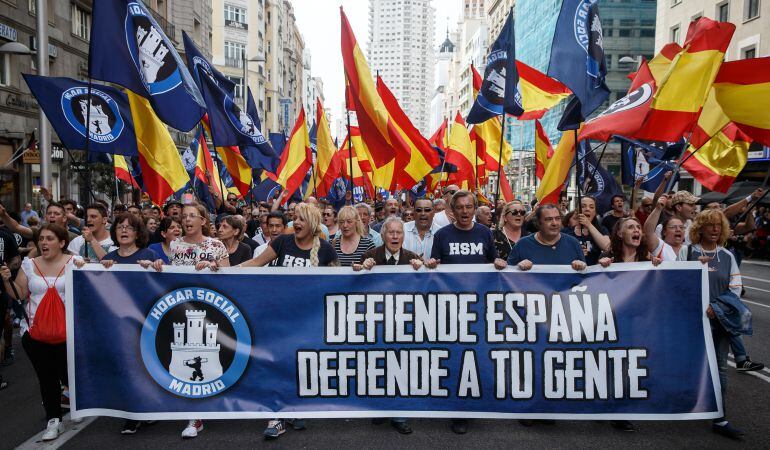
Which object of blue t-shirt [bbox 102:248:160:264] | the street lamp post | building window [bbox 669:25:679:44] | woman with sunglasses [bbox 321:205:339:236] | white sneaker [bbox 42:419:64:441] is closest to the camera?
white sneaker [bbox 42:419:64:441]

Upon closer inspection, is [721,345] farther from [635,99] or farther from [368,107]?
[368,107]

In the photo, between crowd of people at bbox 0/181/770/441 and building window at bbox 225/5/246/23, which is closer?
crowd of people at bbox 0/181/770/441

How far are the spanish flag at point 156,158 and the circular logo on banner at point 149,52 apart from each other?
114cm

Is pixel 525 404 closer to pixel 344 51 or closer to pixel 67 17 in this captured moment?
pixel 344 51

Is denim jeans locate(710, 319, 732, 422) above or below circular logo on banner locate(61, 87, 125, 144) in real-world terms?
below

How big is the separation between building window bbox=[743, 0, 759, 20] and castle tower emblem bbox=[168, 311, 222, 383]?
3197 cm

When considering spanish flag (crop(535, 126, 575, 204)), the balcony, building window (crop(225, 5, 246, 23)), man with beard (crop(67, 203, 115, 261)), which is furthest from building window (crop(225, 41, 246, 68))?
man with beard (crop(67, 203, 115, 261))

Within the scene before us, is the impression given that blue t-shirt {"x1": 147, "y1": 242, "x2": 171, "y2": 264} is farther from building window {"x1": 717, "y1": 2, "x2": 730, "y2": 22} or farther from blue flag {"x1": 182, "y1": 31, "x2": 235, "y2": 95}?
building window {"x1": 717, "y1": 2, "x2": 730, "y2": 22}

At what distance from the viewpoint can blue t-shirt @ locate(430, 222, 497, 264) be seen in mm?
5469

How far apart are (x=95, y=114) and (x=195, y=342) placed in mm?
4228

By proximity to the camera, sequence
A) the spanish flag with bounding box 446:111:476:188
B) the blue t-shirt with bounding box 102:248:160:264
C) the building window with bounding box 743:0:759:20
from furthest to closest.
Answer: the building window with bounding box 743:0:759:20
the spanish flag with bounding box 446:111:476:188
the blue t-shirt with bounding box 102:248:160:264

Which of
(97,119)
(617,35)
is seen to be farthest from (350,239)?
(617,35)

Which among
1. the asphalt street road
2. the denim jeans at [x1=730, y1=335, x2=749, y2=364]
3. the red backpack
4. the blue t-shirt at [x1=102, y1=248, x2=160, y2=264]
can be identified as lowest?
the asphalt street road

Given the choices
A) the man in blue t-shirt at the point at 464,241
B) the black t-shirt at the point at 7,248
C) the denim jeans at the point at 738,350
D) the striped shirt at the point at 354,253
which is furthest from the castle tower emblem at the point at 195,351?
the denim jeans at the point at 738,350
